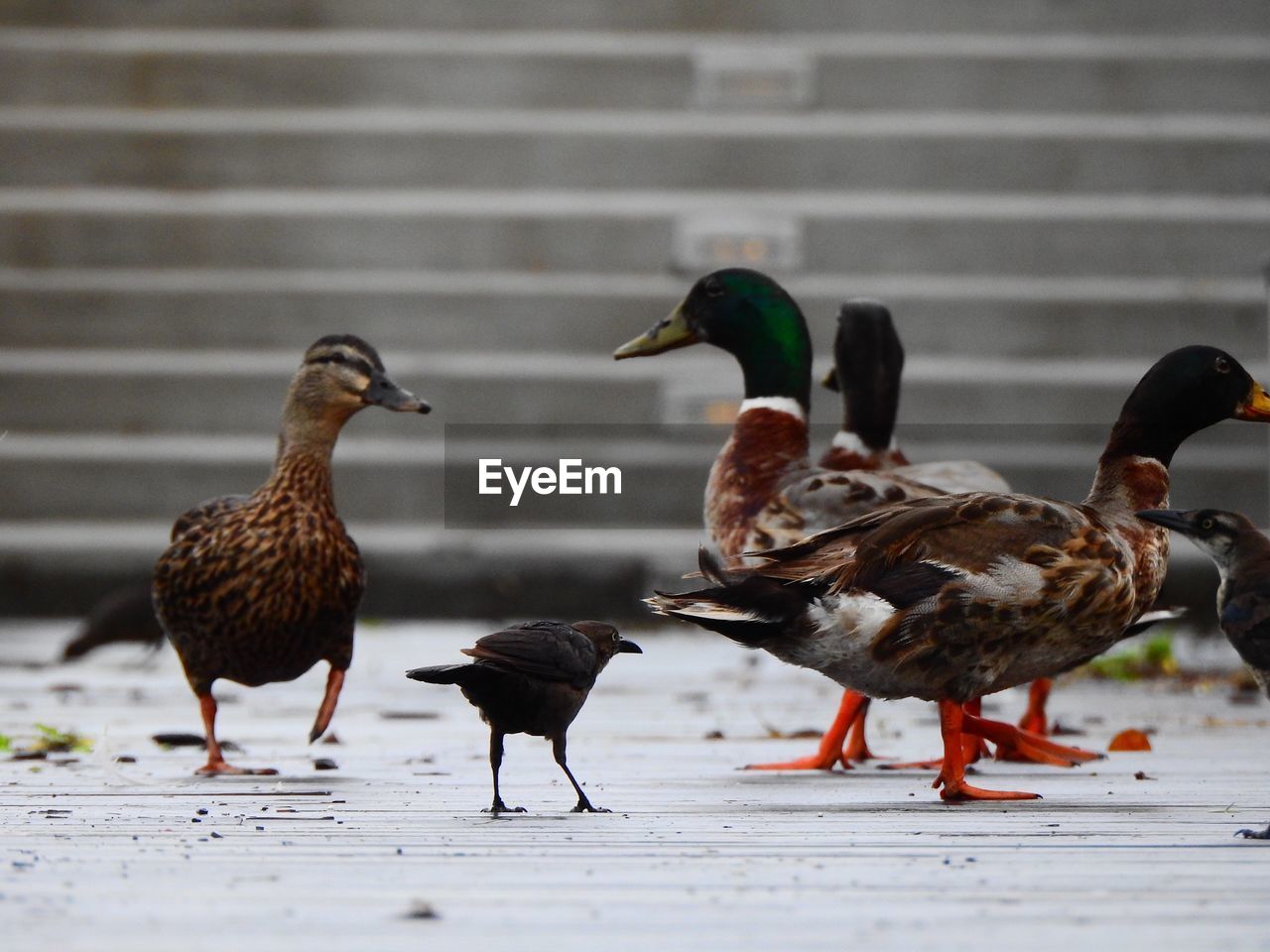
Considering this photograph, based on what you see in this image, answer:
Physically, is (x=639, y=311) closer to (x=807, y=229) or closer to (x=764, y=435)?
(x=807, y=229)

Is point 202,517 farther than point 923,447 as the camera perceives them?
No

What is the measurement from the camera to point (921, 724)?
6512 millimetres

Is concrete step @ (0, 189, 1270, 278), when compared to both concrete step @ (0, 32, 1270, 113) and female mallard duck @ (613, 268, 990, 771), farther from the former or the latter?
female mallard duck @ (613, 268, 990, 771)

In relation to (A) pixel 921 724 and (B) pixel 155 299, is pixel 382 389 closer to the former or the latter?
(A) pixel 921 724

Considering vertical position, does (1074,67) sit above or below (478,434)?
above

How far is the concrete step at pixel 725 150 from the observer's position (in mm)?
13875

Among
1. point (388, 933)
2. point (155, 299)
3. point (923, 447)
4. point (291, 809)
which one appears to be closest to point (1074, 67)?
point (923, 447)

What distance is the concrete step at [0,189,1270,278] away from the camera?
45.5ft

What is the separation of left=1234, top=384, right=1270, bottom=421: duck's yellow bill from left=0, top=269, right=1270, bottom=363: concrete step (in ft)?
29.6

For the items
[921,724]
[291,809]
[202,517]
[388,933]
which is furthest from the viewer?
[921,724]

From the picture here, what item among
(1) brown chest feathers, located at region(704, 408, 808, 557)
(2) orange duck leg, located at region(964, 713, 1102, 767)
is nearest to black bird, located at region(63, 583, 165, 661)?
(1) brown chest feathers, located at region(704, 408, 808, 557)

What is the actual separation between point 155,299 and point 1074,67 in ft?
21.6

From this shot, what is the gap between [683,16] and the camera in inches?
544

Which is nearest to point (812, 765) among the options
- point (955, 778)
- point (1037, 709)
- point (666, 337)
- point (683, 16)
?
point (955, 778)
